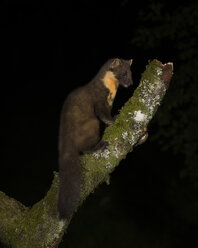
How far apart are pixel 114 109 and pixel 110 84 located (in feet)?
16.9

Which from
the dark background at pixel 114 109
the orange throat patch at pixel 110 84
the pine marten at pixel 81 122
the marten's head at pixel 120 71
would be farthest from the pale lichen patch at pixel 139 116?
the dark background at pixel 114 109

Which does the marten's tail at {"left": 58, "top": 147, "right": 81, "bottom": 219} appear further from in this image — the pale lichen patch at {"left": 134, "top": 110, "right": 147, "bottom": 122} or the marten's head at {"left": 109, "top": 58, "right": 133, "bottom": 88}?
the marten's head at {"left": 109, "top": 58, "right": 133, "bottom": 88}

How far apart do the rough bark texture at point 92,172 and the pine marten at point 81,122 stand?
0.28 feet

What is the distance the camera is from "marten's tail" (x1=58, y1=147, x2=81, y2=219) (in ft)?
8.99

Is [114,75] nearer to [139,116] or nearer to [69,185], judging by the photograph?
[139,116]

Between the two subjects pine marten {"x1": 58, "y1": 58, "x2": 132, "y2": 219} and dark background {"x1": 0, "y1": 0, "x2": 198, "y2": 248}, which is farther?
dark background {"x1": 0, "y1": 0, "x2": 198, "y2": 248}

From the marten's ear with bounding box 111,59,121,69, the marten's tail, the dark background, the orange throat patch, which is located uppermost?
the marten's ear with bounding box 111,59,121,69

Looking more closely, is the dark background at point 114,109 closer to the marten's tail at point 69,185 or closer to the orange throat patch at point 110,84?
the orange throat patch at point 110,84

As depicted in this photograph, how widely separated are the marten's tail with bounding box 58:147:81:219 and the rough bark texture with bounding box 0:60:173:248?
0.20 feet

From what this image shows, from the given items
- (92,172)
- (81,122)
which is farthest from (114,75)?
(92,172)

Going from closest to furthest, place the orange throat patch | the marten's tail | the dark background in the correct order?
1. the marten's tail
2. the orange throat patch
3. the dark background

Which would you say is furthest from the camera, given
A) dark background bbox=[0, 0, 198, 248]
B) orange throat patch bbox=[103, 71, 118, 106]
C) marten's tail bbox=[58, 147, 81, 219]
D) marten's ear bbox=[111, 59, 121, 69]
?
dark background bbox=[0, 0, 198, 248]

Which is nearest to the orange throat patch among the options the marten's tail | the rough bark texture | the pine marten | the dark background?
the pine marten

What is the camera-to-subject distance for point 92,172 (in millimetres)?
2945
